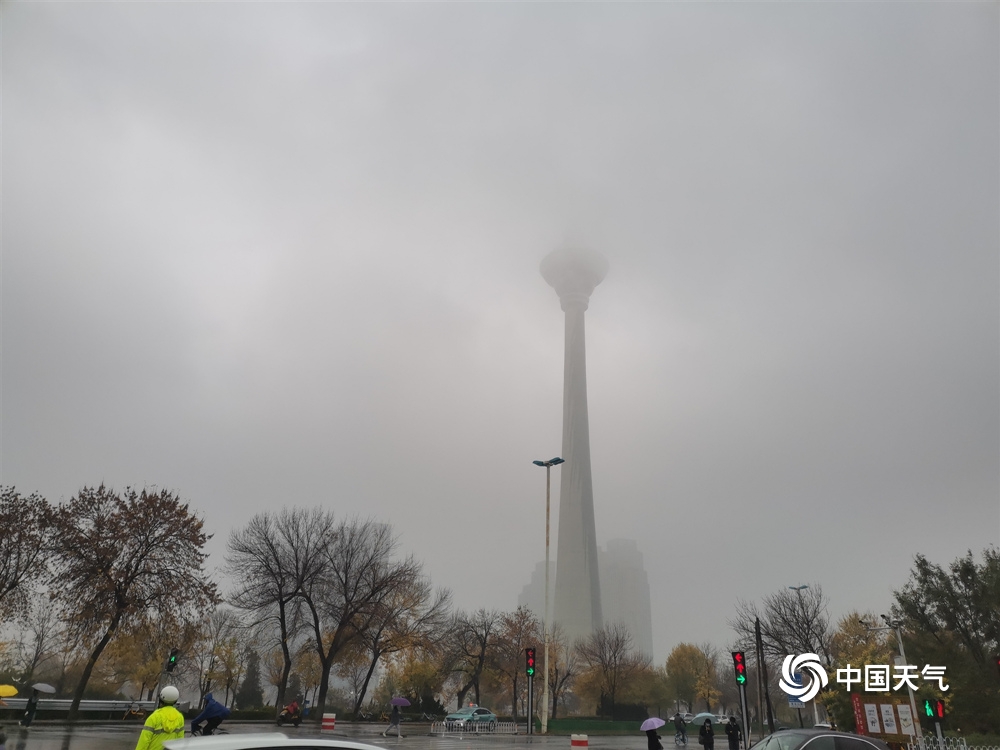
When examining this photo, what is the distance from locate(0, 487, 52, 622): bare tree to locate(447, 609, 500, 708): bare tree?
28.6 meters

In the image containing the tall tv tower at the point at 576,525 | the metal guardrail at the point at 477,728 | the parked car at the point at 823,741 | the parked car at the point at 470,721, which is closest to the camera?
the parked car at the point at 823,741

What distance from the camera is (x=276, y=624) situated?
4178 centimetres

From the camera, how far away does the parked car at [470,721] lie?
3894 centimetres

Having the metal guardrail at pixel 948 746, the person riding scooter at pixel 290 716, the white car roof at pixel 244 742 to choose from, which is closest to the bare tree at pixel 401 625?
the person riding scooter at pixel 290 716

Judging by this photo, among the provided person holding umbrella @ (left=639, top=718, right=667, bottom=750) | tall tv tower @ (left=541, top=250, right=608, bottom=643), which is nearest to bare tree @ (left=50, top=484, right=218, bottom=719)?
person holding umbrella @ (left=639, top=718, right=667, bottom=750)

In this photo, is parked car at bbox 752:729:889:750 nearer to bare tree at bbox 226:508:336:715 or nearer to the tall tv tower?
bare tree at bbox 226:508:336:715

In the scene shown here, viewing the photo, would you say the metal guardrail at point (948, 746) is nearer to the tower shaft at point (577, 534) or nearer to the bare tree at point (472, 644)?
the bare tree at point (472, 644)

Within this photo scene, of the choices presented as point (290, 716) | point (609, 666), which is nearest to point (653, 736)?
point (290, 716)

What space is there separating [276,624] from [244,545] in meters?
5.66

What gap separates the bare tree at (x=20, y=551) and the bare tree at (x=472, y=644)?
28554 millimetres

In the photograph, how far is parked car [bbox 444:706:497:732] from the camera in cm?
3894

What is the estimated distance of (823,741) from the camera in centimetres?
1166

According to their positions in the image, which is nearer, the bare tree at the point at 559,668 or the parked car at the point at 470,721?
the parked car at the point at 470,721

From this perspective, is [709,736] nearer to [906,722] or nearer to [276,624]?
[906,722]
